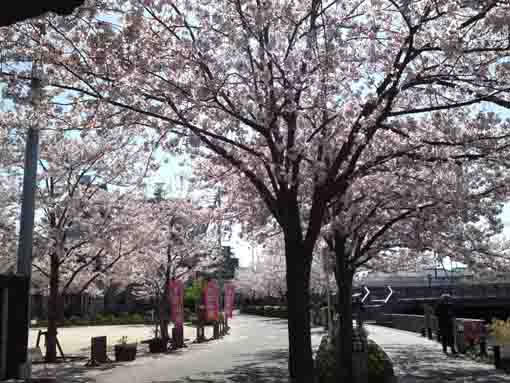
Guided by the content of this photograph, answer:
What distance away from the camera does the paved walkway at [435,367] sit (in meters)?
13.0

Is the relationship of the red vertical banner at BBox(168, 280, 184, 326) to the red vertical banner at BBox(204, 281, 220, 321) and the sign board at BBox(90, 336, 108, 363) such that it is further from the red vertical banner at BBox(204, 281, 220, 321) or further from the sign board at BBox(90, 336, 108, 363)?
the sign board at BBox(90, 336, 108, 363)

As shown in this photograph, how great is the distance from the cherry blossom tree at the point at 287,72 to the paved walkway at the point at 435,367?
587 cm

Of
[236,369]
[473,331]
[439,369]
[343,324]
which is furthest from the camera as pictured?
[473,331]

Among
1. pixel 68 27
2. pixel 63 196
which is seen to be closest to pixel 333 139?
pixel 68 27

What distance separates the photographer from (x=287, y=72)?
8906 millimetres

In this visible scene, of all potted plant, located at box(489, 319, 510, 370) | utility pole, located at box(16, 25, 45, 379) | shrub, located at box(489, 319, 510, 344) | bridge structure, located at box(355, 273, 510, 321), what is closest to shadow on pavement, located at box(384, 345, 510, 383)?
potted plant, located at box(489, 319, 510, 370)

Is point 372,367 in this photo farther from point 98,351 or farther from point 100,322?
point 100,322

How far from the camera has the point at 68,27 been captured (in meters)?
7.82

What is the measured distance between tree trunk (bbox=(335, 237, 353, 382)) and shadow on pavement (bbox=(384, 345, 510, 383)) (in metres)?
2.05

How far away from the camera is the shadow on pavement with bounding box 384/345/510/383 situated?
13023 millimetres

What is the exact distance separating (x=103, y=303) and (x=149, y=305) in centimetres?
697

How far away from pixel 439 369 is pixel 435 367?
18.5 inches

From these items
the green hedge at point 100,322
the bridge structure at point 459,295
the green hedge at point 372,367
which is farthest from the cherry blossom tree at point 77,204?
the bridge structure at point 459,295

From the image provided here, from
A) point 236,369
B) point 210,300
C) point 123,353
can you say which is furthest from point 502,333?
point 210,300
